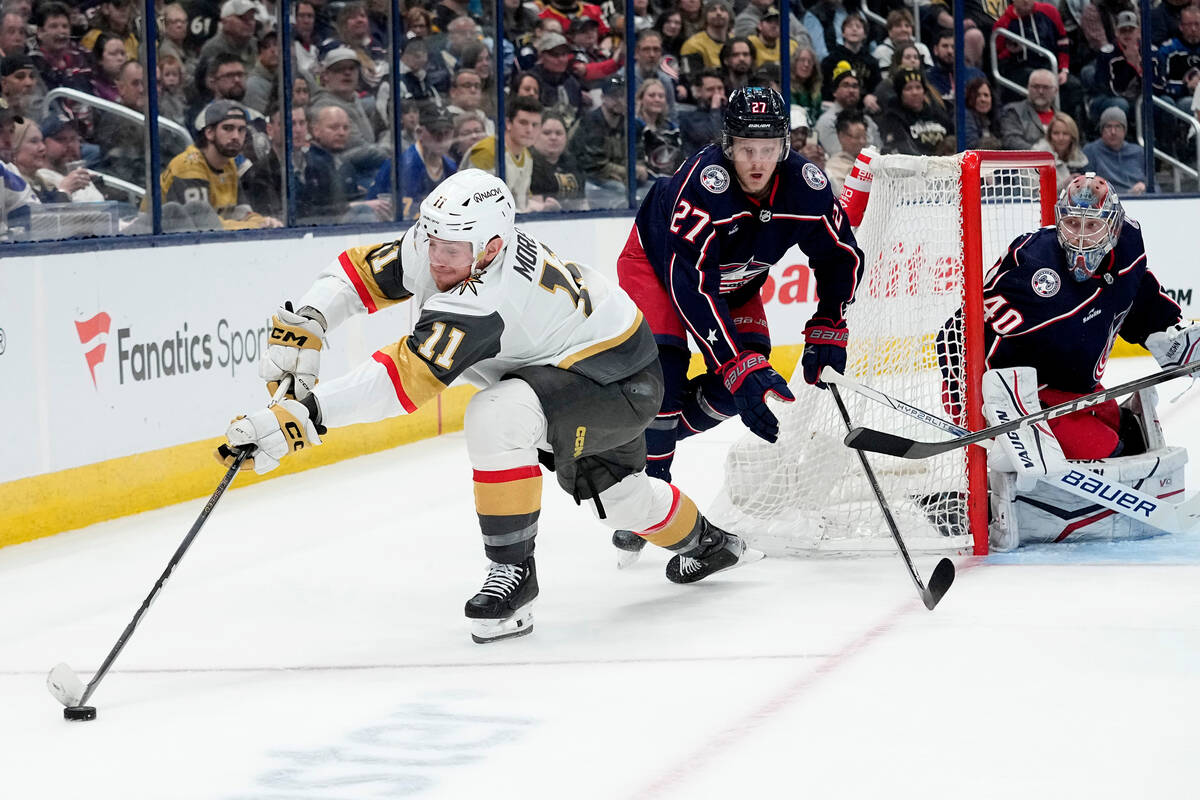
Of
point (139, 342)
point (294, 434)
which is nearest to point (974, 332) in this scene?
point (294, 434)

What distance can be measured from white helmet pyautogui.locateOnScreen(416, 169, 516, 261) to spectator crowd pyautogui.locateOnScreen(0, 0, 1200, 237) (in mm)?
1978

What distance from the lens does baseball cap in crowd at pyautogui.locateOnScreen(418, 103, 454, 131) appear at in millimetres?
6320

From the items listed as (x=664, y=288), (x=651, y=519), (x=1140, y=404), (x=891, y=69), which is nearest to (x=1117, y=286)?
(x=1140, y=404)

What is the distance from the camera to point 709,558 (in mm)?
3436

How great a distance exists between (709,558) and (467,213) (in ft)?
3.41

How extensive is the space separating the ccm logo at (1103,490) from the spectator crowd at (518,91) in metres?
2.75

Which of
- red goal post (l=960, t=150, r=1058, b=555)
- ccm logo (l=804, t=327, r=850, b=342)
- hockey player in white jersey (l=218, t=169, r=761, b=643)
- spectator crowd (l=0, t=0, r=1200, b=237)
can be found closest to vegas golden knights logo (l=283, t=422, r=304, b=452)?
hockey player in white jersey (l=218, t=169, r=761, b=643)

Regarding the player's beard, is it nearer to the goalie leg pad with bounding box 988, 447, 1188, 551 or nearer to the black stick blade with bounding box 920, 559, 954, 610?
the goalie leg pad with bounding box 988, 447, 1188, 551

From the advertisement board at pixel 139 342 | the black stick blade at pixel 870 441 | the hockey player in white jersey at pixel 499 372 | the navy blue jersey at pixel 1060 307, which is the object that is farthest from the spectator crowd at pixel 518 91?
the navy blue jersey at pixel 1060 307

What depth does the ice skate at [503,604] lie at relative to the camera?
9.73 ft

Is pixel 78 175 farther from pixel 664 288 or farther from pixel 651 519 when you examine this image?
pixel 651 519

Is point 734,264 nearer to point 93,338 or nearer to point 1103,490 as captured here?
point 1103,490

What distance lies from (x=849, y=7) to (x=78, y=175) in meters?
4.42

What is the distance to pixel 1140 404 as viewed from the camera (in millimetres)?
3949
